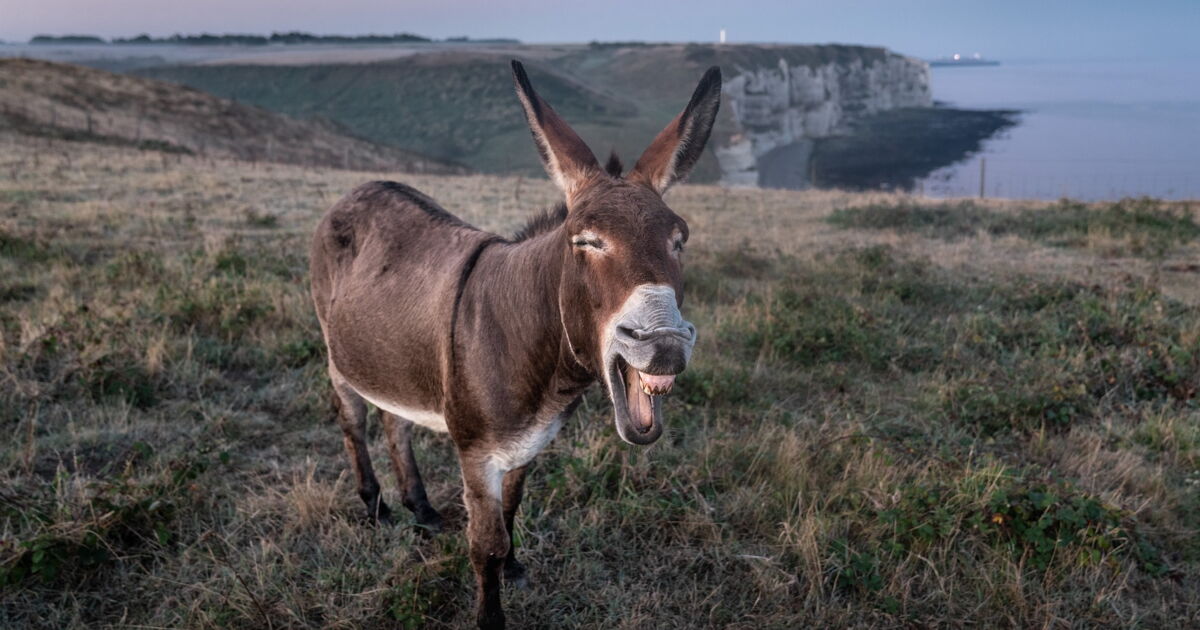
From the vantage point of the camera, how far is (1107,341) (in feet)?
22.2

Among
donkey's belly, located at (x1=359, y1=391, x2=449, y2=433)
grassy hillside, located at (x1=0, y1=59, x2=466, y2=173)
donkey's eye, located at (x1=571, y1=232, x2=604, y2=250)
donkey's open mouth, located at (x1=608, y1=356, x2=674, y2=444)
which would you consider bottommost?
donkey's belly, located at (x1=359, y1=391, x2=449, y2=433)

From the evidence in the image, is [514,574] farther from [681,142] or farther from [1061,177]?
[1061,177]

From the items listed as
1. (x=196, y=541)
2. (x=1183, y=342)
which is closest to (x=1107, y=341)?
(x=1183, y=342)

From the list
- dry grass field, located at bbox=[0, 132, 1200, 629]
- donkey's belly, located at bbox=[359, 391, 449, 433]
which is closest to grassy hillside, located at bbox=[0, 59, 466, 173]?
dry grass field, located at bbox=[0, 132, 1200, 629]

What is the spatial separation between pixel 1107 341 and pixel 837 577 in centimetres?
525

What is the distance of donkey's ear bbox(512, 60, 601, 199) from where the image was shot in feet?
8.70

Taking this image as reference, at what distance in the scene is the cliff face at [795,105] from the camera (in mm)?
71875

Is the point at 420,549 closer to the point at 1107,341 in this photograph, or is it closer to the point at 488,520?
the point at 488,520

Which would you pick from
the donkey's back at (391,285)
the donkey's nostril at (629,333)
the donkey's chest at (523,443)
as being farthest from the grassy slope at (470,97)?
the donkey's nostril at (629,333)

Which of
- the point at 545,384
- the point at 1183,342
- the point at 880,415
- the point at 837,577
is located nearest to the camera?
the point at 545,384

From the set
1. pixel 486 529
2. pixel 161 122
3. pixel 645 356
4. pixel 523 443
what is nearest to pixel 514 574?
pixel 486 529

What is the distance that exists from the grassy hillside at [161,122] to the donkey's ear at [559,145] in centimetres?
2971

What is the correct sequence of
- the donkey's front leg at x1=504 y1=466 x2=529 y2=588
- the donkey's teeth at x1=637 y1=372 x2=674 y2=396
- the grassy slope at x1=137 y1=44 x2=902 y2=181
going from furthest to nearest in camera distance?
the grassy slope at x1=137 y1=44 x2=902 y2=181
the donkey's front leg at x1=504 y1=466 x2=529 y2=588
the donkey's teeth at x1=637 y1=372 x2=674 y2=396

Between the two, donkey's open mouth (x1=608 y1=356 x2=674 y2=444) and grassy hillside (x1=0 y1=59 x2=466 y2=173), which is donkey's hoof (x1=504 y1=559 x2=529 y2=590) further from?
grassy hillside (x1=0 y1=59 x2=466 y2=173)
